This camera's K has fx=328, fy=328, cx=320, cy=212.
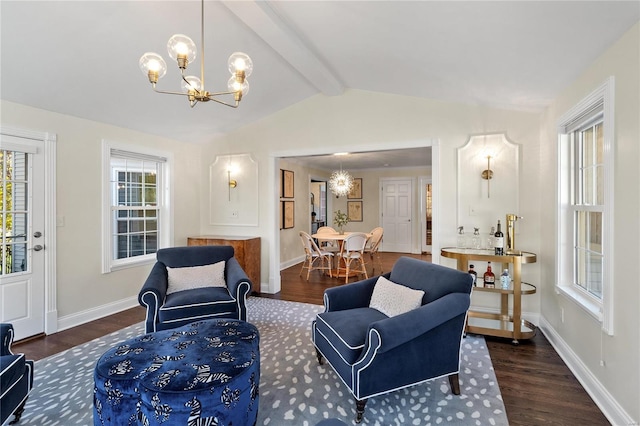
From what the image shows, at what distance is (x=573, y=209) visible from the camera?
9.09 feet

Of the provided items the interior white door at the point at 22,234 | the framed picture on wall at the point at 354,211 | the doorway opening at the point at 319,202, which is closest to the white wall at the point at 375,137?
the interior white door at the point at 22,234

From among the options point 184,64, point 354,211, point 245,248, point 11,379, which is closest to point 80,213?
point 245,248

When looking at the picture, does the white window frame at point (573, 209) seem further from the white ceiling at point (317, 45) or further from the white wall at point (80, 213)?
the white wall at point (80, 213)

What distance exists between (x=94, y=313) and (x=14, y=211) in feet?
4.56

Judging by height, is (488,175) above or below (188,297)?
above

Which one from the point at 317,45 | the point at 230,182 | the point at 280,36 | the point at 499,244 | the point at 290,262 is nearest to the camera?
the point at 280,36

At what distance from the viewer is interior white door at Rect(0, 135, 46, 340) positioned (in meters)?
3.09

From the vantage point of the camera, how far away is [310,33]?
2768 mm

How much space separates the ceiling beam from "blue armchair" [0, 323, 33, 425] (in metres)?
2.58

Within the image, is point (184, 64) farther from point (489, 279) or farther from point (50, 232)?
point (489, 279)

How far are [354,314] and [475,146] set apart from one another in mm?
2518

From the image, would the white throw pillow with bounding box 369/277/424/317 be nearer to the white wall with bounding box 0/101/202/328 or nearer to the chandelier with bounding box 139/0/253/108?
the chandelier with bounding box 139/0/253/108

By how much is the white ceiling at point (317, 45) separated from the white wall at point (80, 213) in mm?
162

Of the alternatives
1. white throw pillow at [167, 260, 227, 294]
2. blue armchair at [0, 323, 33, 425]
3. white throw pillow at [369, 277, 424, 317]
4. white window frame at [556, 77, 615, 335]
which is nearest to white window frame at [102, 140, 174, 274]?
white throw pillow at [167, 260, 227, 294]
